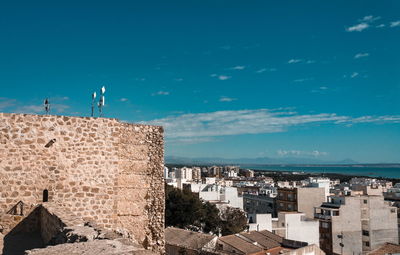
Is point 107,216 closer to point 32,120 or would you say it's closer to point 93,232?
point 32,120

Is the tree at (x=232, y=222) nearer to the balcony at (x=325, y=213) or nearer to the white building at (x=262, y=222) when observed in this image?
the white building at (x=262, y=222)

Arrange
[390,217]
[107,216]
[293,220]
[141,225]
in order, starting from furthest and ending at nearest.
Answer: [390,217]
[293,220]
[141,225]
[107,216]

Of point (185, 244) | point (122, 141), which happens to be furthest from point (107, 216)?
point (185, 244)

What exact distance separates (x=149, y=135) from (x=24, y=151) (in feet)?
9.82

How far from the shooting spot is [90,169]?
8.85 meters

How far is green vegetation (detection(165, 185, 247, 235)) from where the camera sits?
134 feet

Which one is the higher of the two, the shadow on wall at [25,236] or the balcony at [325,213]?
the shadow on wall at [25,236]

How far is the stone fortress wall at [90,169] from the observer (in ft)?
26.7

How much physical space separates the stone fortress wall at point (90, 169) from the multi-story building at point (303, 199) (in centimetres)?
5098

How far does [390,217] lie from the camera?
2226 inches

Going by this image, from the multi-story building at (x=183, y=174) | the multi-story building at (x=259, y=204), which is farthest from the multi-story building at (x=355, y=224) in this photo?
the multi-story building at (x=183, y=174)

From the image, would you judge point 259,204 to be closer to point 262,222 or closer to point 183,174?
point 262,222

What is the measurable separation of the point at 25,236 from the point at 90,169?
189cm

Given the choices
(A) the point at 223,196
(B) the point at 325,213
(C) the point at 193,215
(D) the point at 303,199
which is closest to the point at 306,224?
(B) the point at 325,213
